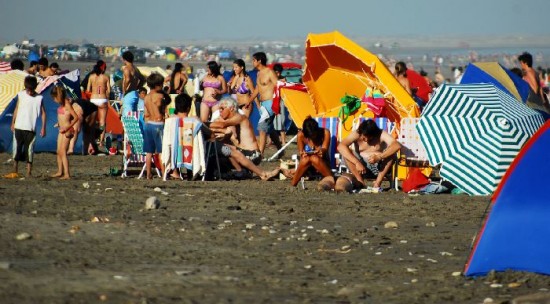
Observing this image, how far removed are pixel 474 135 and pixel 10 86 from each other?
9.67 meters

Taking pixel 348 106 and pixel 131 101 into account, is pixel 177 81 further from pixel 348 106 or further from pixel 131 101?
pixel 348 106

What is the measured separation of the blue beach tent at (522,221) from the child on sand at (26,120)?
718 cm

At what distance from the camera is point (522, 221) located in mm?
8117

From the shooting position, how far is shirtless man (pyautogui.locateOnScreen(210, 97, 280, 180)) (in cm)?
1458

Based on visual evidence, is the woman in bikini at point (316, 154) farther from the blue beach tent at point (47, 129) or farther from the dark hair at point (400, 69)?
the blue beach tent at point (47, 129)

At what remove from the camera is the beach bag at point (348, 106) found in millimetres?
14759

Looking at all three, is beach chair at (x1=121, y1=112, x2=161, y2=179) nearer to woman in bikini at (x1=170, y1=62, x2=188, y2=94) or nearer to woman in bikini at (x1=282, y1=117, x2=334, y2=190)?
woman in bikini at (x1=282, y1=117, x2=334, y2=190)

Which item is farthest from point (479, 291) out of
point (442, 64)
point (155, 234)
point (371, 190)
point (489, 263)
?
point (442, 64)

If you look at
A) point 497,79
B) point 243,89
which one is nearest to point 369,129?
point 497,79

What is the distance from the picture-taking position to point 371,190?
13.3 meters

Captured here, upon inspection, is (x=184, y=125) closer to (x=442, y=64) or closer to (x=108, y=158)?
(x=108, y=158)

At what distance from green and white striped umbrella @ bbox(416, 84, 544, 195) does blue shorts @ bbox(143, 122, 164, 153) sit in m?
3.09

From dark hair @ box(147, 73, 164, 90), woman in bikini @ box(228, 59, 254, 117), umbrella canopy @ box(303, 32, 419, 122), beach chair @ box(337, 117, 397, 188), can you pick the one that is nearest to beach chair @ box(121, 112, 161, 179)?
dark hair @ box(147, 73, 164, 90)

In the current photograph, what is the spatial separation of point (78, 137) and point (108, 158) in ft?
2.75
